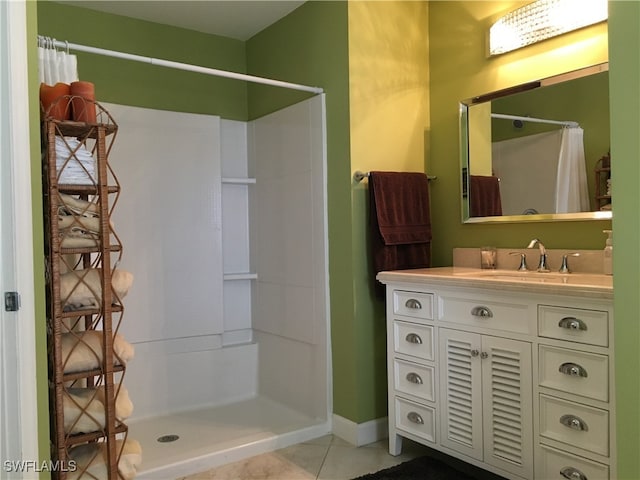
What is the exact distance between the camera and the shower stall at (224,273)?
297 centimetres

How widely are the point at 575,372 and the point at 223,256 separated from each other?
2.23 metres

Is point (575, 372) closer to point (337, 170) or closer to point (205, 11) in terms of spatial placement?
point (337, 170)

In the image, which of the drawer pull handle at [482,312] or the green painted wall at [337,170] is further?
the green painted wall at [337,170]

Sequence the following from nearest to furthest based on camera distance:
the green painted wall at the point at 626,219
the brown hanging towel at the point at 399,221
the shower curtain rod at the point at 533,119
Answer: the green painted wall at the point at 626,219 → the shower curtain rod at the point at 533,119 → the brown hanging towel at the point at 399,221

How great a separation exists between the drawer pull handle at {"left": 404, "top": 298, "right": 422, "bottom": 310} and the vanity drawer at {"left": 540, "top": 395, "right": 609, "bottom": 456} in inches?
25.1

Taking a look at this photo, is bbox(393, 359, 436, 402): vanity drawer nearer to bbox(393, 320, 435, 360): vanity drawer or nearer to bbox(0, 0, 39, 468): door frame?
bbox(393, 320, 435, 360): vanity drawer

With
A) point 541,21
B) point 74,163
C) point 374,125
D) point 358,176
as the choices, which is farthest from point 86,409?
point 541,21

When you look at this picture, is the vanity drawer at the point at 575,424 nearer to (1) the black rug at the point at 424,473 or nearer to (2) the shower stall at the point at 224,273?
(1) the black rug at the point at 424,473

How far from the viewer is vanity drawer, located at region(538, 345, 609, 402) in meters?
1.80

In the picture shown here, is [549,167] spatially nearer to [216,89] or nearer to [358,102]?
[358,102]

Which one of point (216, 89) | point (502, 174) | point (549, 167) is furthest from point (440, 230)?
point (216, 89)

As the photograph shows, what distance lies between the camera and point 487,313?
2158mm

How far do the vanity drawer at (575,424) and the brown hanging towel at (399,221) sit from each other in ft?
3.32

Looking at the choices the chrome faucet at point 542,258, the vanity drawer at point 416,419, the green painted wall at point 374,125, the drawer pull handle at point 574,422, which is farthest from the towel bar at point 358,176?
the drawer pull handle at point 574,422
